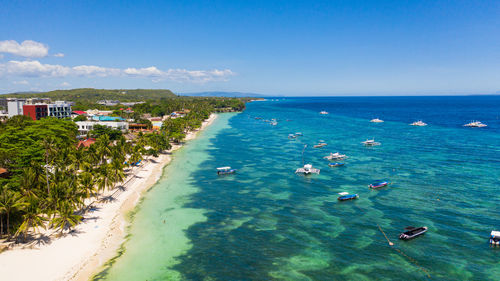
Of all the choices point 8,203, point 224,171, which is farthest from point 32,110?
point 8,203

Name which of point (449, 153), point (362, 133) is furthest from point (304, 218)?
point (362, 133)

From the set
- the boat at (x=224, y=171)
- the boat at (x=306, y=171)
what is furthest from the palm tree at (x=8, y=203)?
the boat at (x=306, y=171)

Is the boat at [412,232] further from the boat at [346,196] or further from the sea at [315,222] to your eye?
the boat at [346,196]

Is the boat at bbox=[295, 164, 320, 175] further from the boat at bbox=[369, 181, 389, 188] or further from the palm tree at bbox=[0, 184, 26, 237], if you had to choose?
the palm tree at bbox=[0, 184, 26, 237]

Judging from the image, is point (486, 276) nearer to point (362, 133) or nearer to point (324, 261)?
point (324, 261)

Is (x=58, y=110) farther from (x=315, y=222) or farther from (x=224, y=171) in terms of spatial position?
(x=315, y=222)
